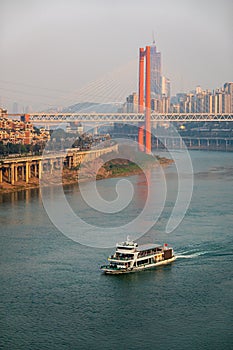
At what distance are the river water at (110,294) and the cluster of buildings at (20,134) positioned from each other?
699cm

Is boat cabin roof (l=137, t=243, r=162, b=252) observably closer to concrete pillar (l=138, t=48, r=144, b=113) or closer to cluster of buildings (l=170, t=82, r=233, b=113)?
concrete pillar (l=138, t=48, r=144, b=113)

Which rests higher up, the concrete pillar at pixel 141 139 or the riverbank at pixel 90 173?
the concrete pillar at pixel 141 139

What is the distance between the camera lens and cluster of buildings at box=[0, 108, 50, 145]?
45.7 ft

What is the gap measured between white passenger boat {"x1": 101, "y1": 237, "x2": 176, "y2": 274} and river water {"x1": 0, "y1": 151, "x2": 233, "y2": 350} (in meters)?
0.08

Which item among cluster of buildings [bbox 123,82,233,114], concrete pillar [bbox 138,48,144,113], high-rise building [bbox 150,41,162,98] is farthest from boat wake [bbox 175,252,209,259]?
high-rise building [bbox 150,41,162,98]

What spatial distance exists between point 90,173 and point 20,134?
2969 mm

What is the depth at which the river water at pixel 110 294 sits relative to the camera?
4066mm

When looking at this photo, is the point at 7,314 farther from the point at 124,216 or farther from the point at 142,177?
the point at 142,177

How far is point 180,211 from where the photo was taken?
7820 millimetres

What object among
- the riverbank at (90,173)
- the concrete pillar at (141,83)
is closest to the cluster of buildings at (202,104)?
the concrete pillar at (141,83)

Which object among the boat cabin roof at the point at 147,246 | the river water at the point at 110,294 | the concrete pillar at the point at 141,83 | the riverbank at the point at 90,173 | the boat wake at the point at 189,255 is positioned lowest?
the river water at the point at 110,294

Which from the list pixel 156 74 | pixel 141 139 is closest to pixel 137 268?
pixel 141 139

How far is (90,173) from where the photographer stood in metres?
12.2

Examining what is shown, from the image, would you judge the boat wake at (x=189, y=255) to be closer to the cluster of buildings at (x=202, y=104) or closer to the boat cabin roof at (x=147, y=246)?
the boat cabin roof at (x=147, y=246)
